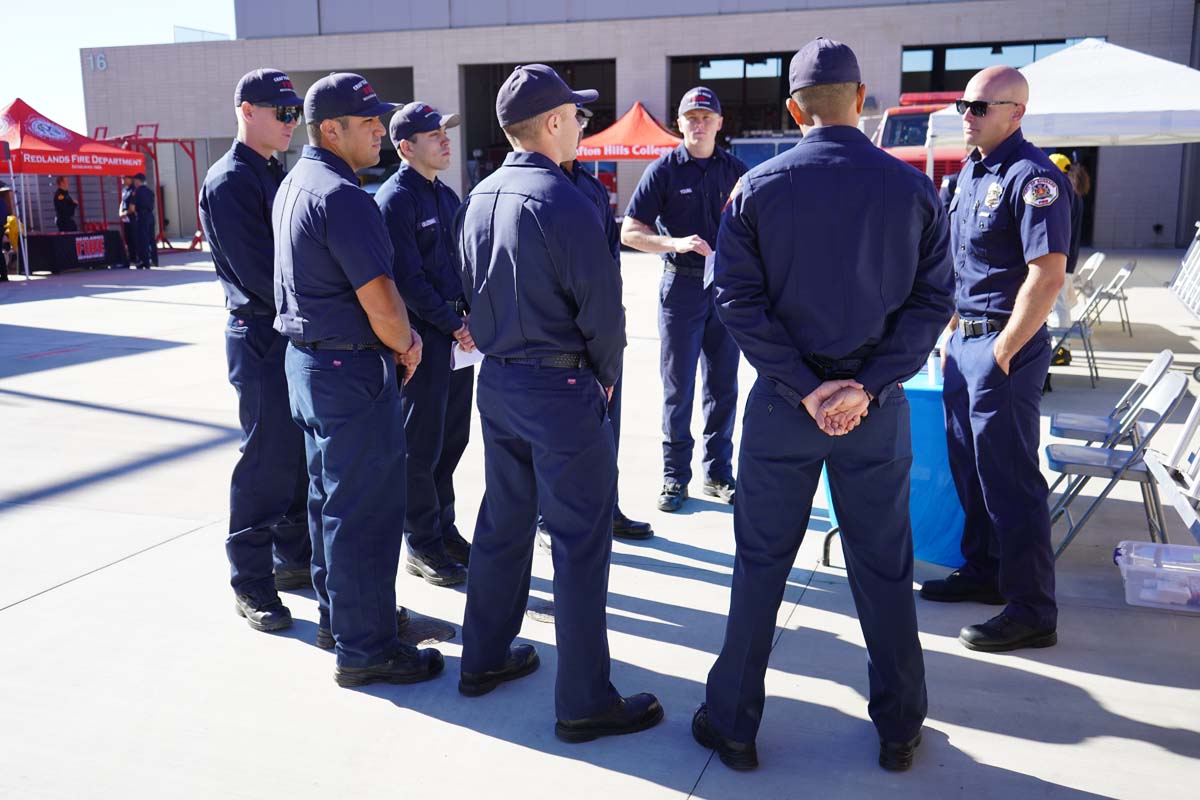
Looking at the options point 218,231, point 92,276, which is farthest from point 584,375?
point 92,276

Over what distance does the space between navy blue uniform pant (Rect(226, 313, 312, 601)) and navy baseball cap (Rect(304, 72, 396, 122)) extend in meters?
0.95

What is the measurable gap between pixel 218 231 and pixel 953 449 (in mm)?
3139

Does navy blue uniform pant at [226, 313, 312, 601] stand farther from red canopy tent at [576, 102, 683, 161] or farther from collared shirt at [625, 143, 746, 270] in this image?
red canopy tent at [576, 102, 683, 161]

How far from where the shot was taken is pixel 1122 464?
4.57 m

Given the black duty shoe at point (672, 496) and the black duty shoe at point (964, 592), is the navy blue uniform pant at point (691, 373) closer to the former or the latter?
the black duty shoe at point (672, 496)

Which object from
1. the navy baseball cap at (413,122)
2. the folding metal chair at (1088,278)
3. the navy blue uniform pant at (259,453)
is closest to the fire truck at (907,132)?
the folding metal chair at (1088,278)

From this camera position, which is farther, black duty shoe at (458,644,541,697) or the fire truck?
the fire truck

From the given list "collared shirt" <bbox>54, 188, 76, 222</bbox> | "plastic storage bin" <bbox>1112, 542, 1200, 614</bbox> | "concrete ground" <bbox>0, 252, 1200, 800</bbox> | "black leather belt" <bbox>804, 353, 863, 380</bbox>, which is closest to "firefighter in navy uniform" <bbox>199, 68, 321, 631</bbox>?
"concrete ground" <bbox>0, 252, 1200, 800</bbox>

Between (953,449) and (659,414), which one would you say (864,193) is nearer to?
(953,449)

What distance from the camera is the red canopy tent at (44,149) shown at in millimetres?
17406

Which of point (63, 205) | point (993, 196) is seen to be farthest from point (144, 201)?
point (993, 196)

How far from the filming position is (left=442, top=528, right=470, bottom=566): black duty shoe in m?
4.91

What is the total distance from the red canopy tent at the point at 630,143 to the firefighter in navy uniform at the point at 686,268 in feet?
50.0

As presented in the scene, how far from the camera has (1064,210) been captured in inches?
149
